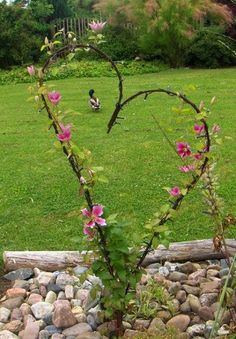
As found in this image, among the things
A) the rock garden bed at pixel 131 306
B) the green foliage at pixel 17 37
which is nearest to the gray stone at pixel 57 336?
the rock garden bed at pixel 131 306

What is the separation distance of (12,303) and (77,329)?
471mm

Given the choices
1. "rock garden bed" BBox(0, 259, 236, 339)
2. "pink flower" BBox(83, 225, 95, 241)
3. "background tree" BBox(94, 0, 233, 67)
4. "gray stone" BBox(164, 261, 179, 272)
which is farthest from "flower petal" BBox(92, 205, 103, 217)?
"background tree" BBox(94, 0, 233, 67)

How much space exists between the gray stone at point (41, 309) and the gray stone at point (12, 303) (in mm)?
127

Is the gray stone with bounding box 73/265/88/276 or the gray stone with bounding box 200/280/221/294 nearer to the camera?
the gray stone with bounding box 200/280/221/294

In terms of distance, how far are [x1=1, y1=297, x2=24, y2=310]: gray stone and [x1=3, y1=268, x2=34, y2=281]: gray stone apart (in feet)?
0.87

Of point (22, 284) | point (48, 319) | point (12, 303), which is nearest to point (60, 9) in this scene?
point (22, 284)

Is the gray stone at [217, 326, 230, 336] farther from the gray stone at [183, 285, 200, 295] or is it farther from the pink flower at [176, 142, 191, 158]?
the pink flower at [176, 142, 191, 158]

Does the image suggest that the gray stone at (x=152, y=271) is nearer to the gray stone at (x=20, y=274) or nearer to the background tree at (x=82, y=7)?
the gray stone at (x=20, y=274)

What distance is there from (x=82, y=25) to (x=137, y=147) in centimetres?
1224

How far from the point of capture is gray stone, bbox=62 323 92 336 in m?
2.86

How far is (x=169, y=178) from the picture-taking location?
17.5ft

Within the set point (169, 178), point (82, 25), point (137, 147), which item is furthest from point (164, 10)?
point (169, 178)

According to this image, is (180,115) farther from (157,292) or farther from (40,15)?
(40,15)

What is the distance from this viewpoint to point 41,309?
3.07 metres
